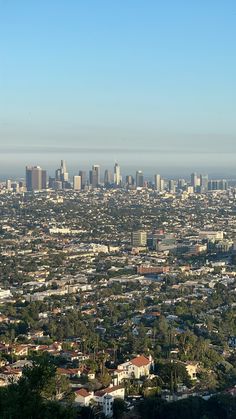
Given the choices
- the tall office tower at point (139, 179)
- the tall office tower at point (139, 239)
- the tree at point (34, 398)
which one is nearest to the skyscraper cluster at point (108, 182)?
the tall office tower at point (139, 179)

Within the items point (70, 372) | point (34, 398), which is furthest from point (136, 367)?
point (34, 398)

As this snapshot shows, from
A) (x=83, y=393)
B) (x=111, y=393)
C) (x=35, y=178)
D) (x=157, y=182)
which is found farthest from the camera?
(x=157, y=182)

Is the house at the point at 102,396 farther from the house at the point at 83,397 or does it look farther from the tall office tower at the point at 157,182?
the tall office tower at the point at 157,182

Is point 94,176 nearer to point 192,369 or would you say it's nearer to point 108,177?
point 108,177

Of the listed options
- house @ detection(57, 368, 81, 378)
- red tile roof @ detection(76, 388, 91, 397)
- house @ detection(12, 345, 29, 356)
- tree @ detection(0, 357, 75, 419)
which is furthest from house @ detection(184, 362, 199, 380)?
tree @ detection(0, 357, 75, 419)

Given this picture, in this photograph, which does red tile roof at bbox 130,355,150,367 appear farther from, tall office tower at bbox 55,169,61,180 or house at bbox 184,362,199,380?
tall office tower at bbox 55,169,61,180

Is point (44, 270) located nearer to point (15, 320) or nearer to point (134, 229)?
point (15, 320)

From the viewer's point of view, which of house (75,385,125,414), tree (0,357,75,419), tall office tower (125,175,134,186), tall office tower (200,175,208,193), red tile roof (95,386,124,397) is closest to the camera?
tree (0,357,75,419)
